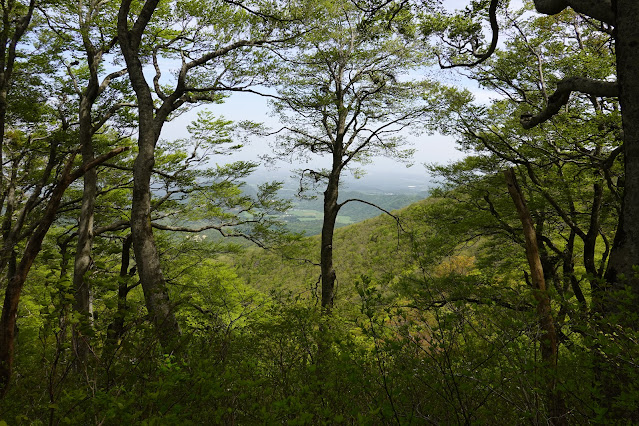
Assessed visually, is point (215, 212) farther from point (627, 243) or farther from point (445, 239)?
point (627, 243)

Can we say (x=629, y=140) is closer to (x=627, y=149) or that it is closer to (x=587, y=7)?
(x=627, y=149)

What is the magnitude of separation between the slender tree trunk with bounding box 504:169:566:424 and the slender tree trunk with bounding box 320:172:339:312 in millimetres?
5666

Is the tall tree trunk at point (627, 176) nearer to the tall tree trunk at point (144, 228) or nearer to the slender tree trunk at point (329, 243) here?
the tall tree trunk at point (144, 228)

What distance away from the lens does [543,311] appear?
337 centimetres

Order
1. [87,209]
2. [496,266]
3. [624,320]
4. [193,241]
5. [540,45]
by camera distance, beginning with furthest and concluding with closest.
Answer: [193,241] < [496,266] < [540,45] < [87,209] < [624,320]

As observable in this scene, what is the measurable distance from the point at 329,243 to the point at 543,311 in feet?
22.0

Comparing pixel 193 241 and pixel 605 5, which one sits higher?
pixel 605 5

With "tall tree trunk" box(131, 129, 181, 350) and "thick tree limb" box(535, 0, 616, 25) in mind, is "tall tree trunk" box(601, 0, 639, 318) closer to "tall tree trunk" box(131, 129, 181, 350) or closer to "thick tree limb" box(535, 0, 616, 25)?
"thick tree limb" box(535, 0, 616, 25)

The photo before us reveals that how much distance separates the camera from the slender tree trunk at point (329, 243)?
31.3 ft

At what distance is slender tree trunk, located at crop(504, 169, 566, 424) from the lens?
2842mm

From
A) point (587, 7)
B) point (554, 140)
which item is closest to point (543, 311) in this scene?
point (587, 7)

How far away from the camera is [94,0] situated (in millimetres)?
7723

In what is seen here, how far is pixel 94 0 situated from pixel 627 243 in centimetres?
1084


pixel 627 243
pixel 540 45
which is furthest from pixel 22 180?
pixel 540 45
